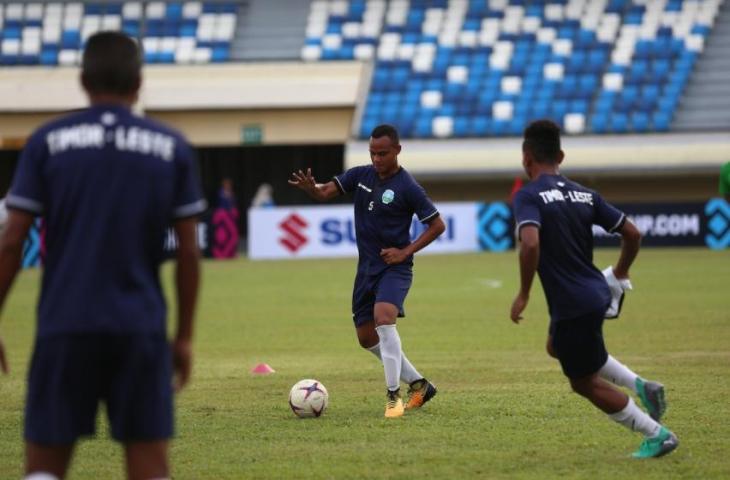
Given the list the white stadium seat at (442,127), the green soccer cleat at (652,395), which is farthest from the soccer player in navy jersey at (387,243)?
the white stadium seat at (442,127)

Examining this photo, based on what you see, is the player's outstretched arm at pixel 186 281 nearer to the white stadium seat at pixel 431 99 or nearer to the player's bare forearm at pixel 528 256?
the player's bare forearm at pixel 528 256

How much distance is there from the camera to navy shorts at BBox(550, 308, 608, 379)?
787cm

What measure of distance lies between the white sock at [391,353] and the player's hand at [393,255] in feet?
1.62

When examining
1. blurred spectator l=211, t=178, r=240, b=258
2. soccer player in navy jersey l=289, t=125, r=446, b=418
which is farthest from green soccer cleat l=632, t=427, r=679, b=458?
blurred spectator l=211, t=178, r=240, b=258

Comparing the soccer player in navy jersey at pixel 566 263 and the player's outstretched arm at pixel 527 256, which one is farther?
the soccer player in navy jersey at pixel 566 263

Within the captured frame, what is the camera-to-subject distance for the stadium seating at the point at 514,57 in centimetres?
4069

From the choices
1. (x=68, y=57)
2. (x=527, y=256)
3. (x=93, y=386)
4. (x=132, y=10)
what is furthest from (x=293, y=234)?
(x=93, y=386)

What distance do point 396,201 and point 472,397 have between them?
1.88 m

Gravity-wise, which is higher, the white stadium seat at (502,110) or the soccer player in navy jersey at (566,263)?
the soccer player in navy jersey at (566,263)

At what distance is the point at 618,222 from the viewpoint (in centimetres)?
816

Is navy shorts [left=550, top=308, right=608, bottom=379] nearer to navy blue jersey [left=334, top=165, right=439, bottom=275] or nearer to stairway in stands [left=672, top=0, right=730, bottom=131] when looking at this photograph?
navy blue jersey [left=334, top=165, right=439, bottom=275]

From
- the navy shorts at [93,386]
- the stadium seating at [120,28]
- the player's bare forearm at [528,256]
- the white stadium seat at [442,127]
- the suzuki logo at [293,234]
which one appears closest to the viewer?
the navy shorts at [93,386]

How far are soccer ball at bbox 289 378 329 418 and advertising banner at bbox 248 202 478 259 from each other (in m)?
24.4

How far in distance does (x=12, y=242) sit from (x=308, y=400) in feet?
18.1
